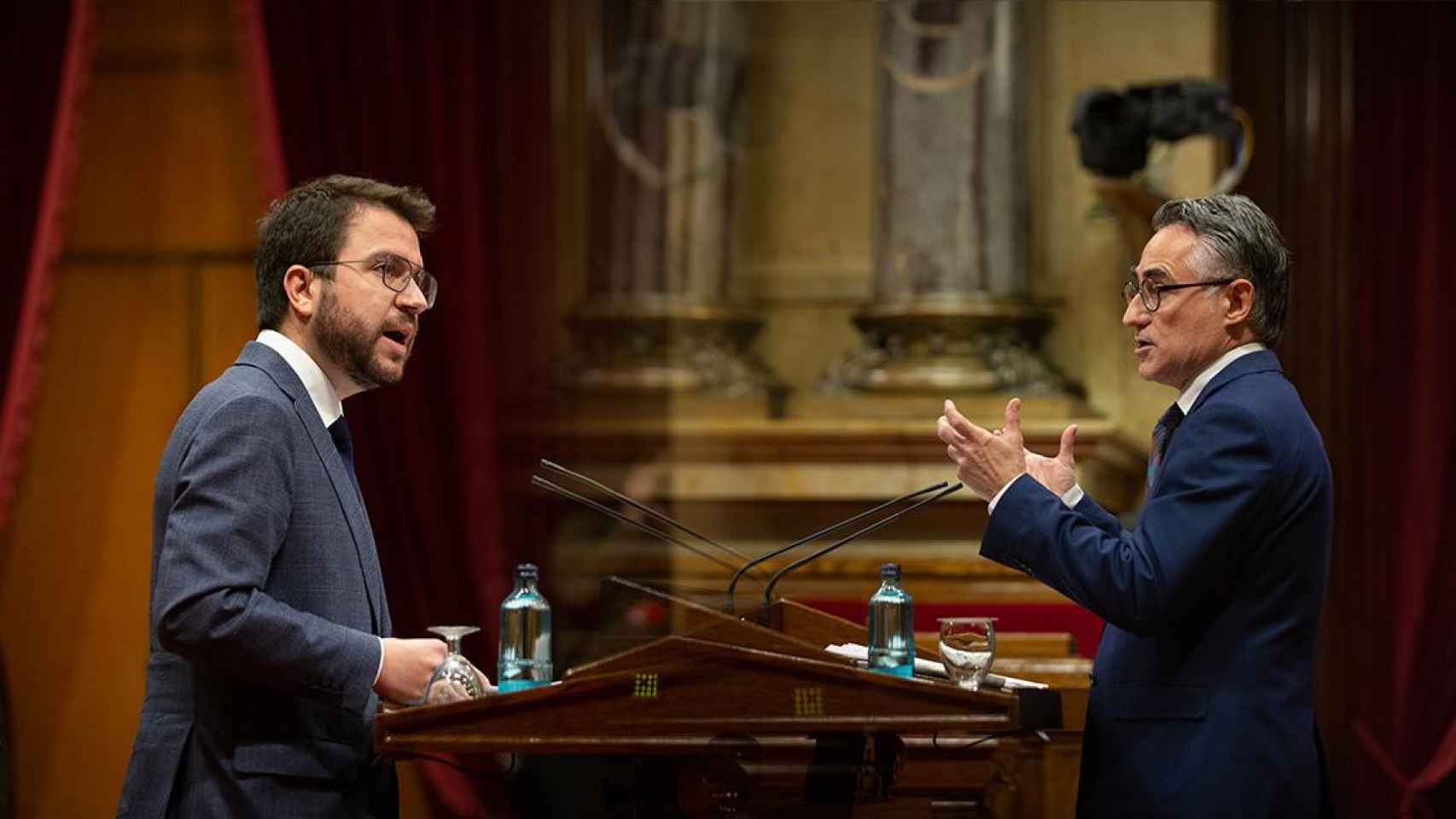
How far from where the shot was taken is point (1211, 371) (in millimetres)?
2416

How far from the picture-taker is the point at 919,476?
16.0ft

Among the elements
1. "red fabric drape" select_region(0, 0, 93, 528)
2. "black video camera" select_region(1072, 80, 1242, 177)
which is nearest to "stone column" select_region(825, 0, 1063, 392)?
"black video camera" select_region(1072, 80, 1242, 177)

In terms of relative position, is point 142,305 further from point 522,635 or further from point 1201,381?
point 1201,381

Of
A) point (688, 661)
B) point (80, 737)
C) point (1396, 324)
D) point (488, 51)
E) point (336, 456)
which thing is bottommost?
point (80, 737)

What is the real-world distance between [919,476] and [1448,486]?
1340mm

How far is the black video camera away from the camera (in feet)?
14.6

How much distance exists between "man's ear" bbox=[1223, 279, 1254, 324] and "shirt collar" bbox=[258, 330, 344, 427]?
1179 mm

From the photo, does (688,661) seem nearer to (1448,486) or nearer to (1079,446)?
(1079,446)

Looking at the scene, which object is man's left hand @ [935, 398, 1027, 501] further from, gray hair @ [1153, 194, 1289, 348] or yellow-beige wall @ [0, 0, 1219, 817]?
yellow-beige wall @ [0, 0, 1219, 817]

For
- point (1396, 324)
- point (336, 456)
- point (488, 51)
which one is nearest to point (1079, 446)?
point (1396, 324)

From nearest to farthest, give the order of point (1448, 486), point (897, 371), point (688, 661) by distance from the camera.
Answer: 1. point (688, 661)
2. point (1448, 486)
3. point (897, 371)

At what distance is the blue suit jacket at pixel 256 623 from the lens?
2107 mm

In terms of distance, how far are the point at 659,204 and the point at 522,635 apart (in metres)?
2.88

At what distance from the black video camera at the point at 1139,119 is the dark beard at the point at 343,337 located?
8.46 ft
